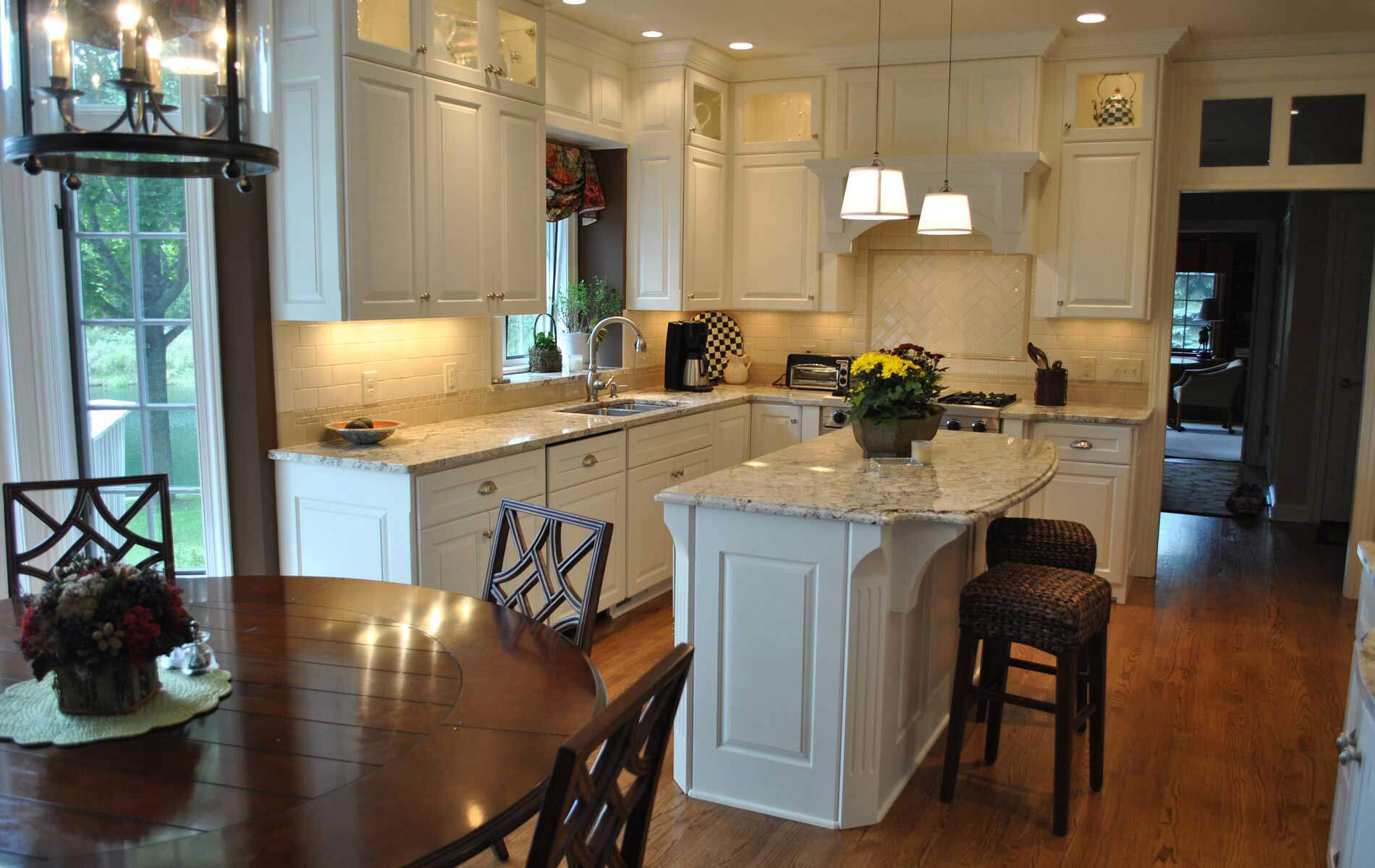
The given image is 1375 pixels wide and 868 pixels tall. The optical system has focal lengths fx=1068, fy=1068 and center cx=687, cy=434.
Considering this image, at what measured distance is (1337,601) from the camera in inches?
201

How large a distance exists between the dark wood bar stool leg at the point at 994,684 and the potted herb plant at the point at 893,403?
2.20 feet

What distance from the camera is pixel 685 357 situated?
5727 millimetres

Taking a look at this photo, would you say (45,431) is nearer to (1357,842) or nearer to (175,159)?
(175,159)

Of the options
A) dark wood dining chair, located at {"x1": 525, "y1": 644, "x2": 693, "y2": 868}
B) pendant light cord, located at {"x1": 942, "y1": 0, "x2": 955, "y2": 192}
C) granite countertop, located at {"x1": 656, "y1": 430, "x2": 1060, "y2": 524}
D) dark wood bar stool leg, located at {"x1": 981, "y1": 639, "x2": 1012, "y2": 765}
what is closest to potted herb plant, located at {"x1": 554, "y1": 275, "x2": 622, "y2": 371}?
pendant light cord, located at {"x1": 942, "y1": 0, "x2": 955, "y2": 192}

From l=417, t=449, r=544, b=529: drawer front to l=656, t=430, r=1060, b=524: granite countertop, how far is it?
94 cm

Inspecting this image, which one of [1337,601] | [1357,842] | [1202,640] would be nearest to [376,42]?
[1357,842]

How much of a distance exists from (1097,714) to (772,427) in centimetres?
283

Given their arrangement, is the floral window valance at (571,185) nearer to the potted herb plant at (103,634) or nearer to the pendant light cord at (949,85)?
the pendant light cord at (949,85)

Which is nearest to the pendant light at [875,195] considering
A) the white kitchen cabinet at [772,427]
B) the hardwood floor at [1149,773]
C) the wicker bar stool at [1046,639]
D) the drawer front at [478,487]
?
the wicker bar stool at [1046,639]

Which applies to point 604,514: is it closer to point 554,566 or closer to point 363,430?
point 363,430

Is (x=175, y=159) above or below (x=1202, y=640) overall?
above

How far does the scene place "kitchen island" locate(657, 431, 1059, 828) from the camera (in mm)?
2777

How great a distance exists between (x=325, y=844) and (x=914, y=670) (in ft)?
7.03

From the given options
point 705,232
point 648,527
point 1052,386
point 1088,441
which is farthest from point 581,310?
point 1088,441
